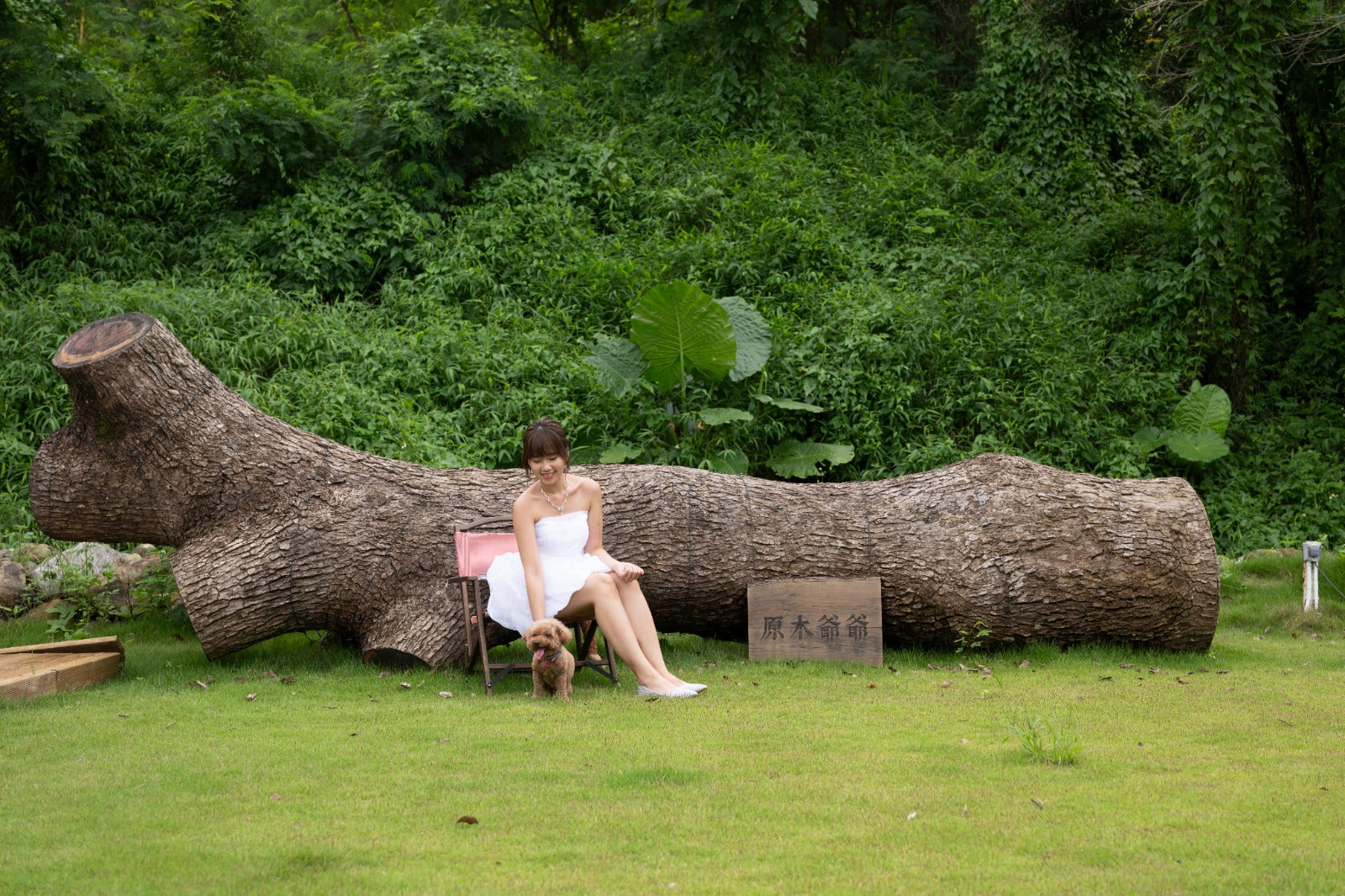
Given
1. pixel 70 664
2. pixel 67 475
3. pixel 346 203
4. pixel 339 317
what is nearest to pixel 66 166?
pixel 346 203

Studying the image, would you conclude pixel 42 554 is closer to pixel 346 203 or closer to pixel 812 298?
pixel 346 203

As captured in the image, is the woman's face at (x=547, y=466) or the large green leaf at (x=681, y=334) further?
the large green leaf at (x=681, y=334)

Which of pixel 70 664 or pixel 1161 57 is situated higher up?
pixel 1161 57

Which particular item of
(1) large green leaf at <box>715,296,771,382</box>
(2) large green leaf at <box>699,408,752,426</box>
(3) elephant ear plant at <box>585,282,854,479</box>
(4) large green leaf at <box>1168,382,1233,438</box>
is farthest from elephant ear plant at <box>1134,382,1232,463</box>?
(2) large green leaf at <box>699,408,752,426</box>

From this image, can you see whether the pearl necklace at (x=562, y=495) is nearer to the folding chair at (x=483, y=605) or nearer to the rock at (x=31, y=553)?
the folding chair at (x=483, y=605)

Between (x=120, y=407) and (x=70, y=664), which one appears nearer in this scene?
(x=70, y=664)

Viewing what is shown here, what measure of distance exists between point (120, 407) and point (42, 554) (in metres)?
2.45

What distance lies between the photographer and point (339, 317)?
11.0 meters

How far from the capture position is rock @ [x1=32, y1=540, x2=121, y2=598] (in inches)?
304

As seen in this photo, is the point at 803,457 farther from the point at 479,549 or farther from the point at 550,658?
the point at 550,658

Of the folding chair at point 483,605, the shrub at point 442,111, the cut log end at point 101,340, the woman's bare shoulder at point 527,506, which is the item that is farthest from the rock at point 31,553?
the shrub at point 442,111

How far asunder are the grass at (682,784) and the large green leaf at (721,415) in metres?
3.30

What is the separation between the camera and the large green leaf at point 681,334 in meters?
8.88

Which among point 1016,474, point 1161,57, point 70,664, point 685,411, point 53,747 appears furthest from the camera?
point 1161,57
